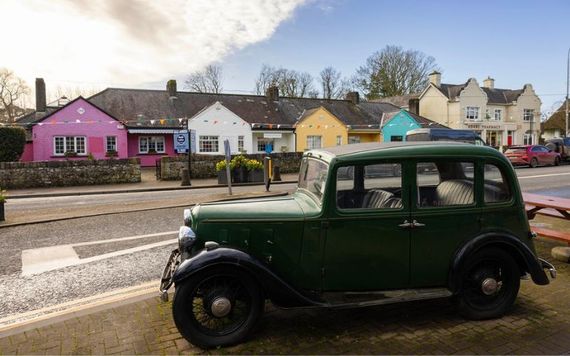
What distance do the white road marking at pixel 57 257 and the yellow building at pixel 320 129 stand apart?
28176 millimetres

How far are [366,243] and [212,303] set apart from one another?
1.48 m

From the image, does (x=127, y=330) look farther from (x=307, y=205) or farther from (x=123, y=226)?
(x=123, y=226)

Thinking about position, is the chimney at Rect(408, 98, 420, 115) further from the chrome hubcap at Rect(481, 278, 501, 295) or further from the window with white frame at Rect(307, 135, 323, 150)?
the chrome hubcap at Rect(481, 278, 501, 295)

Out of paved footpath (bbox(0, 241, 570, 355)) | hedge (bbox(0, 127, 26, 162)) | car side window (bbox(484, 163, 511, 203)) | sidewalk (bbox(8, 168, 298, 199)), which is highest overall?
hedge (bbox(0, 127, 26, 162))

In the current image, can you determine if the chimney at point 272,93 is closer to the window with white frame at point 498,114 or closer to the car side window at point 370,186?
the window with white frame at point 498,114

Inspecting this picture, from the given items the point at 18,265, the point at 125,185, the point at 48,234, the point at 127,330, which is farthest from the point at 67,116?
the point at 127,330

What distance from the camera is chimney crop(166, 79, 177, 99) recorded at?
115 ft

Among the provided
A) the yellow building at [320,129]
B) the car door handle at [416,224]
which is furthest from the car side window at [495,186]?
the yellow building at [320,129]

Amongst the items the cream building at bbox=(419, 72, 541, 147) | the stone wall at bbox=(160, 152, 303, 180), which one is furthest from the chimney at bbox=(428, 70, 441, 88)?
the stone wall at bbox=(160, 152, 303, 180)

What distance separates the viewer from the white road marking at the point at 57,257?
634 centimetres

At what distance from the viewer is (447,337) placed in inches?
143

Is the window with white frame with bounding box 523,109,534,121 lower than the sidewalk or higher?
higher

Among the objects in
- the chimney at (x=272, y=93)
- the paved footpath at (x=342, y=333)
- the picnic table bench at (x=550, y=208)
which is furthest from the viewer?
the chimney at (x=272, y=93)

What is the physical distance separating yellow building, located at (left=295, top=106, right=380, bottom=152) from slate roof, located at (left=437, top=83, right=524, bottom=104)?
15.9 meters
